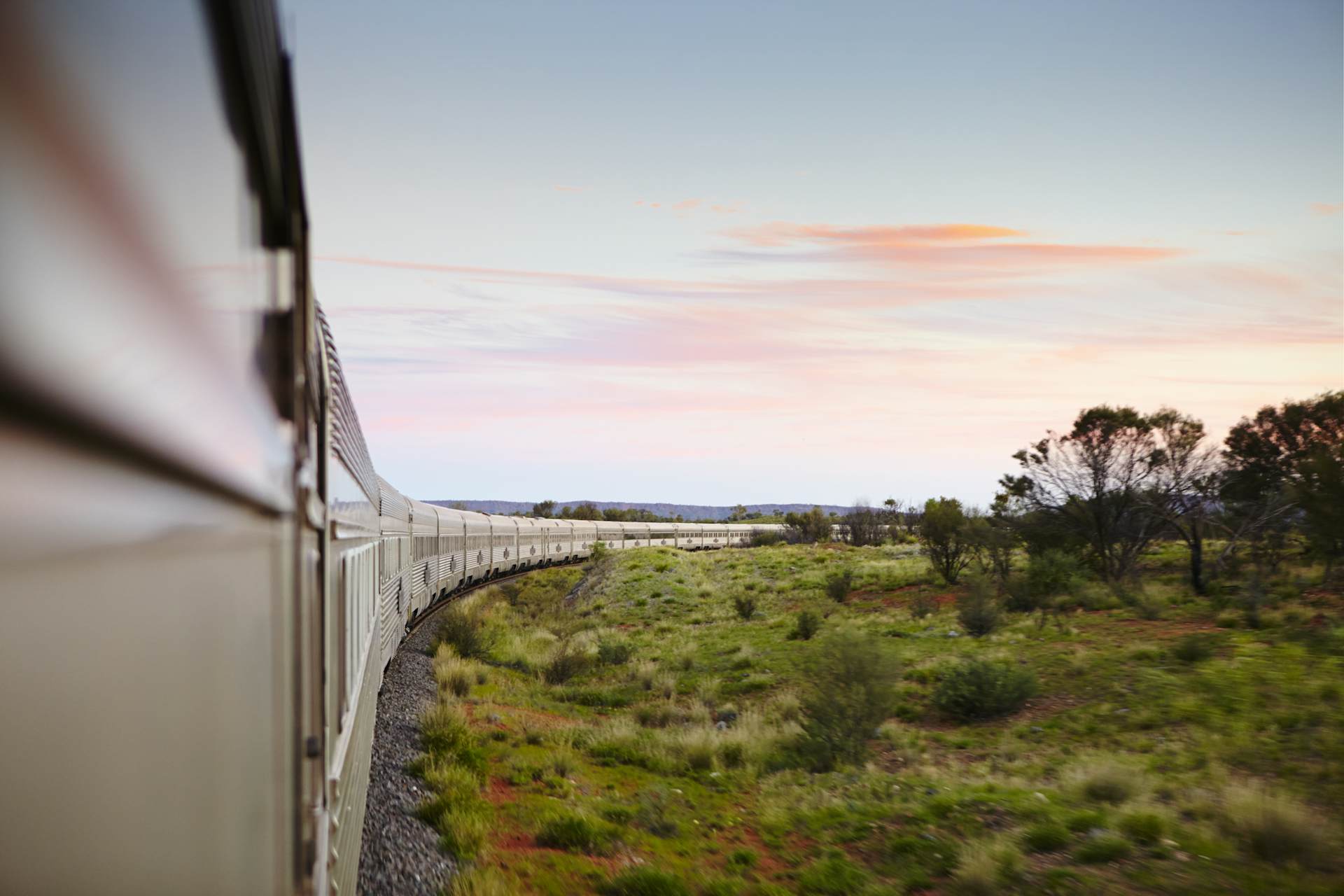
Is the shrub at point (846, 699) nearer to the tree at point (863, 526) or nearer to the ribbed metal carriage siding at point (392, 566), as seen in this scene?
the ribbed metal carriage siding at point (392, 566)

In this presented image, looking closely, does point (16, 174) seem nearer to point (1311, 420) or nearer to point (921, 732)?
point (921, 732)

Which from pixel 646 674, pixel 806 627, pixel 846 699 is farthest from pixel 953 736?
pixel 806 627

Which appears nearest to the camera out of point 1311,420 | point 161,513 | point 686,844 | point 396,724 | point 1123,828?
point 161,513

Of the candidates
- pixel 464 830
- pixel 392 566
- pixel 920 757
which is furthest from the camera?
pixel 920 757

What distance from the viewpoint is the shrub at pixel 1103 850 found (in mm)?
8281

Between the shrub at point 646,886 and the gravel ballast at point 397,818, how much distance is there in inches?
56.8

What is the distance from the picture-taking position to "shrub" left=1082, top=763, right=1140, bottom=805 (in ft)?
32.6

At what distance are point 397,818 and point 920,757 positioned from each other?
702cm

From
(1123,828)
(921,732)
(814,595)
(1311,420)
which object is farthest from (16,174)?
(1311,420)

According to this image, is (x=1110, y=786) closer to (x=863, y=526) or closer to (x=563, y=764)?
A: (x=563, y=764)

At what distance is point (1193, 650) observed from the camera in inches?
626

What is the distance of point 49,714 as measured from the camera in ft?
1.94

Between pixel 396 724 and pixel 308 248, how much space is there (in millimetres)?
12503

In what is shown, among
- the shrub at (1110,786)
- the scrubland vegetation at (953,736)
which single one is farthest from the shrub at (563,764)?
the shrub at (1110,786)
